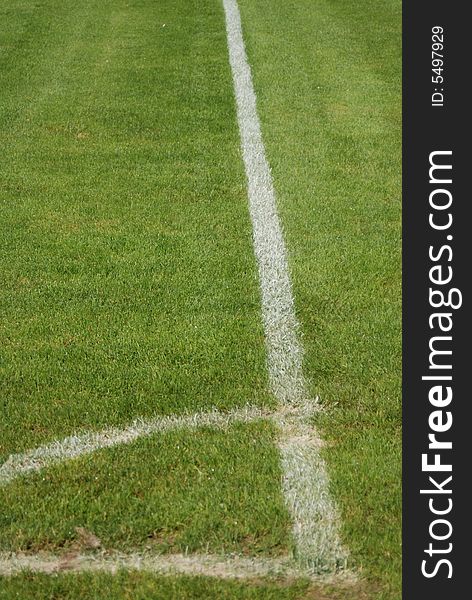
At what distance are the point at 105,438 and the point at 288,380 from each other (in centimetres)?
90

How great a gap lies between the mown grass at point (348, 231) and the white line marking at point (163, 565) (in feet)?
0.89

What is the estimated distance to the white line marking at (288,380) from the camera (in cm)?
341

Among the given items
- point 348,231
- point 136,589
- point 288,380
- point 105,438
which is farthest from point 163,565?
point 348,231

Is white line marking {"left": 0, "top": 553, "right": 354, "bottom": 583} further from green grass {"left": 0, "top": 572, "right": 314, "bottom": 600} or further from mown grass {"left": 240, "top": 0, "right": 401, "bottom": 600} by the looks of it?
mown grass {"left": 240, "top": 0, "right": 401, "bottom": 600}

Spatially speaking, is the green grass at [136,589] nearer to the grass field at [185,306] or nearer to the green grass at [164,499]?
the grass field at [185,306]

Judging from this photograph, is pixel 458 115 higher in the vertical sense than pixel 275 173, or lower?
higher

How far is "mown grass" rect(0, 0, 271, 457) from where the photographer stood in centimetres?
442

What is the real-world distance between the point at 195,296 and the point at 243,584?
232 cm

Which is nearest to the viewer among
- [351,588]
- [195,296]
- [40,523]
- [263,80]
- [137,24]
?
[351,588]

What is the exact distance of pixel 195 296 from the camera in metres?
5.32

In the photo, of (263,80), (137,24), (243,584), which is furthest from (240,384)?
(137,24)

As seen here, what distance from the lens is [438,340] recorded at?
4.46 m

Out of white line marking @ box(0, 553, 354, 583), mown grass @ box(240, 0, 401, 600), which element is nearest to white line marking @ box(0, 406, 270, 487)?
mown grass @ box(240, 0, 401, 600)

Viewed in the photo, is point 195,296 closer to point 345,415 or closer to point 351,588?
point 345,415
